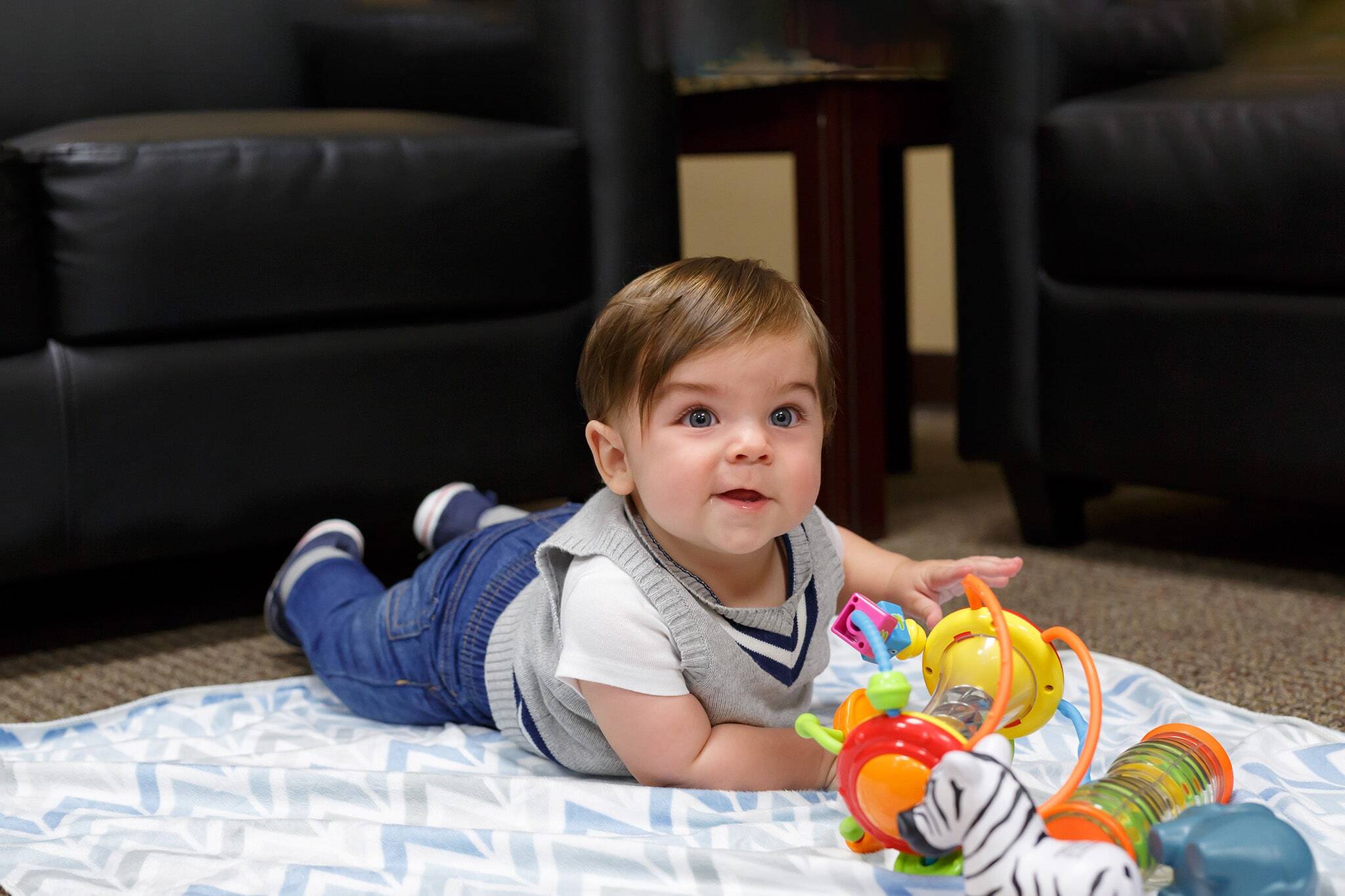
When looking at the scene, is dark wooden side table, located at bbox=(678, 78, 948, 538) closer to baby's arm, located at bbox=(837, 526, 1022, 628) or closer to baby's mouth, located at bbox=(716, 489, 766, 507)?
baby's arm, located at bbox=(837, 526, 1022, 628)

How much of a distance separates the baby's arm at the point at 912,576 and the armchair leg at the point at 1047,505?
0.53 m

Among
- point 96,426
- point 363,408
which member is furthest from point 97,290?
point 363,408

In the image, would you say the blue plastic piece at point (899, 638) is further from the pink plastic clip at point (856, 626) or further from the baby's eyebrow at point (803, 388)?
the baby's eyebrow at point (803, 388)

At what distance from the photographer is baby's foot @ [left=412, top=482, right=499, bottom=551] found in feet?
3.85

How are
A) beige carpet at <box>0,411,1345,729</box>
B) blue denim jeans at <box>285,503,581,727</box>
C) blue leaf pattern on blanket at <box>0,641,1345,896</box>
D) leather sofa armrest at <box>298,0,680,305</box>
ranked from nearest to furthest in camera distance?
1. blue leaf pattern on blanket at <box>0,641,1345,896</box>
2. blue denim jeans at <box>285,503,581,727</box>
3. beige carpet at <box>0,411,1345,729</box>
4. leather sofa armrest at <box>298,0,680,305</box>

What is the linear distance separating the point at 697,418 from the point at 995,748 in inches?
10.4

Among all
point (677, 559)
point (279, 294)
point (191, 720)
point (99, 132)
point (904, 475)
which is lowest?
point (904, 475)

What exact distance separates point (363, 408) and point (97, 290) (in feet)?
→ 0.75

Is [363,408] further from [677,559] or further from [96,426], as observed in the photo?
[677,559]

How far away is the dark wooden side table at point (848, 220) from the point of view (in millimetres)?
1438

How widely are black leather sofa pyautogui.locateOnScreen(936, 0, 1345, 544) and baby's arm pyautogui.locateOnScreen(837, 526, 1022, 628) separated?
1.54ft

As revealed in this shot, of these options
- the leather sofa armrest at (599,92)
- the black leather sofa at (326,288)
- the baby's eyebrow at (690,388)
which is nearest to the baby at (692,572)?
the baby's eyebrow at (690,388)

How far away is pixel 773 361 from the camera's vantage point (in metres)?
0.75

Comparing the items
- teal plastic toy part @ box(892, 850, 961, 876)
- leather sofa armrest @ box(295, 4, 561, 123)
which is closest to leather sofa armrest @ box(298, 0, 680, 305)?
leather sofa armrest @ box(295, 4, 561, 123)
